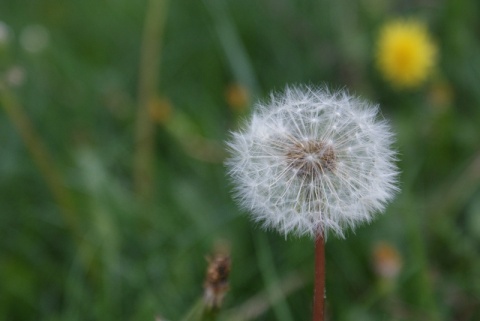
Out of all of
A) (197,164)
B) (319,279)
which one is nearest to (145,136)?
(197,164)

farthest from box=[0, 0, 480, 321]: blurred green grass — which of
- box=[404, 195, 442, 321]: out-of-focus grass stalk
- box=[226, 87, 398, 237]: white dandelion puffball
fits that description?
box=[226, 87, 398, 237]: white dandelion puffball

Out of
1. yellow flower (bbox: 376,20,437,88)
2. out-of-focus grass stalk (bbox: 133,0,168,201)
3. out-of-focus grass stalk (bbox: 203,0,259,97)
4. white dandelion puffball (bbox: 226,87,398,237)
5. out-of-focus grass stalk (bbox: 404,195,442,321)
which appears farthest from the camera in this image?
yellow flower (bbox: 376,20,437,88)

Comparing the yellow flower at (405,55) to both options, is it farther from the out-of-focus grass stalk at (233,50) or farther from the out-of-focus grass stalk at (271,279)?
the out-of-focus grass stalk at (271,279)

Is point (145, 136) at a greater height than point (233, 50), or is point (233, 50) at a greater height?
point (233, 50)

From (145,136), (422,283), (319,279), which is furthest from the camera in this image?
(145,136)

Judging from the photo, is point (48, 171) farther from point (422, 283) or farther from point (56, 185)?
point (422, 283)

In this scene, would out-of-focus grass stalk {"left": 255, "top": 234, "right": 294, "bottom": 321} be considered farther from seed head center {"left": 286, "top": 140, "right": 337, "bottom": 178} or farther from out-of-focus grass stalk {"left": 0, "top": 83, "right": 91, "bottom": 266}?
seed head center {"left": 286, "top": 140, "right": 337, "bottom": 178}

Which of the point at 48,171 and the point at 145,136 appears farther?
the point at 145,136
